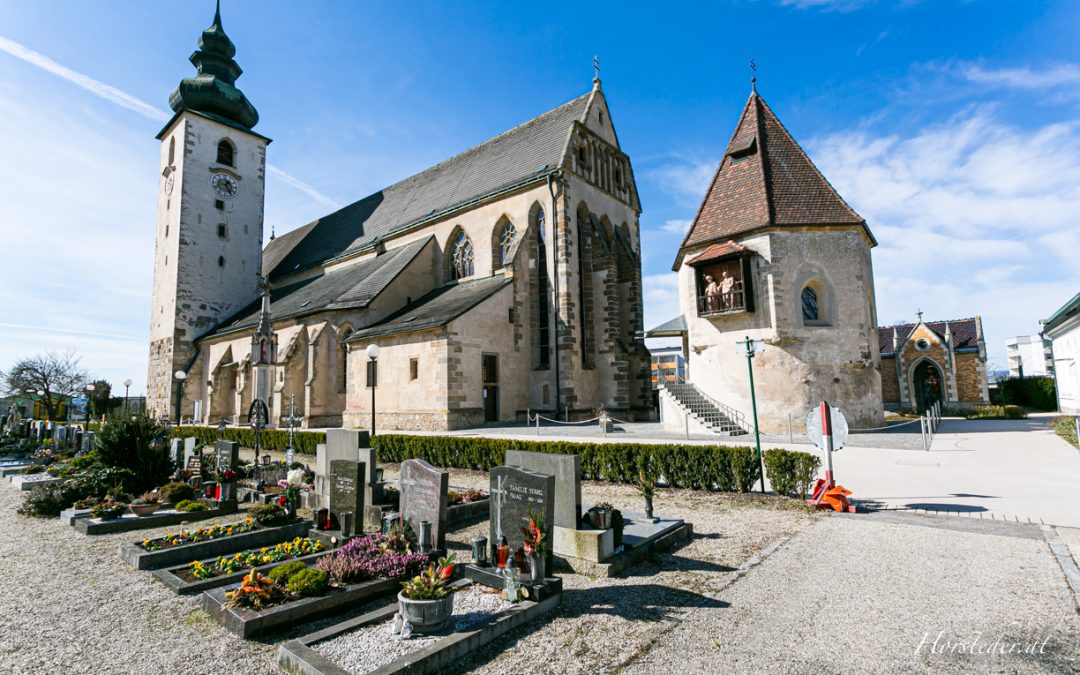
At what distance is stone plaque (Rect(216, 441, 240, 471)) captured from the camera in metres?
11.6

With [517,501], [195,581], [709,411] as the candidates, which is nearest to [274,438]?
[195,581]

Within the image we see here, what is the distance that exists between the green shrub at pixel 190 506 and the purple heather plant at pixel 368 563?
527 centimetres

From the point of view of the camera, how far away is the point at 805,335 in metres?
17.3

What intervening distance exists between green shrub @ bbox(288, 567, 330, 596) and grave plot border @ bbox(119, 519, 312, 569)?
9.01 ft

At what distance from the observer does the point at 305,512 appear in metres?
9.59

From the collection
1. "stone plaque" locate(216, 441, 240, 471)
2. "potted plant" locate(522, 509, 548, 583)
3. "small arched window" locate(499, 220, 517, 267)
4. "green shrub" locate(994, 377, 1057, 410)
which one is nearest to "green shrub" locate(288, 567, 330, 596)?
"potted plant" locate(522, 509, 548, 583)

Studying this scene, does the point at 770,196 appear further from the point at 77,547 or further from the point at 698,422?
the point at 77,547

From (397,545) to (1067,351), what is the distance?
3340 cm

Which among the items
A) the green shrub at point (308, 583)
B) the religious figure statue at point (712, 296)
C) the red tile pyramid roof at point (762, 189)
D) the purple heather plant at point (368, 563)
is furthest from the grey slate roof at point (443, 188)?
the green shrub at point (308, 583)

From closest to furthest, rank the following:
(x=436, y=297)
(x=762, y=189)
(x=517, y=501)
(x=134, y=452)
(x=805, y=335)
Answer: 1. (x=517, y=501)
2. (x=134, y=452)
3. (x=805, y=335)
4. (x=762, y=189)
5. (x=436, y=297)

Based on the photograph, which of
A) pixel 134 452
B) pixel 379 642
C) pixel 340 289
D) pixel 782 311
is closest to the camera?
pixel 379 642

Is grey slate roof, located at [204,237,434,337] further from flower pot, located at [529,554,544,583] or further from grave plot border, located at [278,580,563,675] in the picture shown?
grave plot border, located at [278,580,563,675]

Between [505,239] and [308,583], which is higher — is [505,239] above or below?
above

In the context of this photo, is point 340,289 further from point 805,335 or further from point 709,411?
point 805,335
